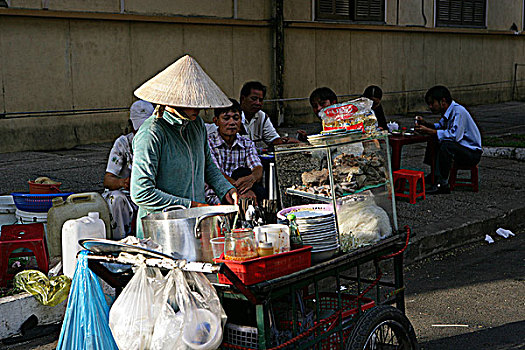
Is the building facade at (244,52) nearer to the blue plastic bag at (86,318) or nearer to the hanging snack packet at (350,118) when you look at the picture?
the hanging snack packet at (350,118)

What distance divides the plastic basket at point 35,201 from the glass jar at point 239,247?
7.83ft

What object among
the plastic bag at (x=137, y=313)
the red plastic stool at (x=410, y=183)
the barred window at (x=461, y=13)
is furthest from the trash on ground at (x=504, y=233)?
the barred window at (x=461, y=13)

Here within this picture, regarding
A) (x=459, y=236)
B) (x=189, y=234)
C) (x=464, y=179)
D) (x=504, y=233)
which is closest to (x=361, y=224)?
(x=189, y=234)

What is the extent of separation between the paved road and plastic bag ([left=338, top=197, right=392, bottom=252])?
39.4 inches

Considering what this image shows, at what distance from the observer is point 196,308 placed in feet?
9.18

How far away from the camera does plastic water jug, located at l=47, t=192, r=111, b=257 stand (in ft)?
15.4

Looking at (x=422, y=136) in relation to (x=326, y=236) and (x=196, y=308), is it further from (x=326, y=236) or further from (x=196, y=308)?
(x=196, y=308)

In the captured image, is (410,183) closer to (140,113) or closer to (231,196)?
(140,113)

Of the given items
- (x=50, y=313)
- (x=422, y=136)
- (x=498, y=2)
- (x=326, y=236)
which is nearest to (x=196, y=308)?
(x=326, y=236)

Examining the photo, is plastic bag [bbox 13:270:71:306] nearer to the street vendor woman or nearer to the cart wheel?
the street vendor woman

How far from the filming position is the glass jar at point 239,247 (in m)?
2.86

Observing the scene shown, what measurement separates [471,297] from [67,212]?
9.84 feet

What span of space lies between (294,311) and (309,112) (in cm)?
1191

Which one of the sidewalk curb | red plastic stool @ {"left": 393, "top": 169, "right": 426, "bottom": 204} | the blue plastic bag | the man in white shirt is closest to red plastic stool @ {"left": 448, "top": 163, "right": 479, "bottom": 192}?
→ red plastic stool @ {"left": 393, "top": 169, "right": 426, "bottom": 204}
